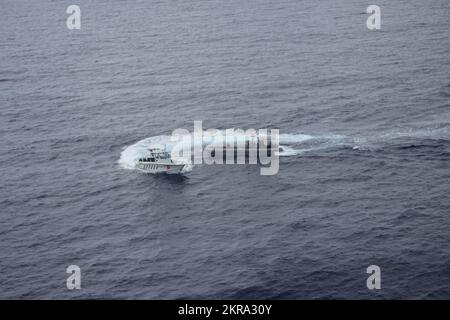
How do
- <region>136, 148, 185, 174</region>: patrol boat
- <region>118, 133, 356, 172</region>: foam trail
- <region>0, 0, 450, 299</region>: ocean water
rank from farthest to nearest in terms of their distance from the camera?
<region>118, 133, 356, 172</region>: foam trail
<region>136, 148, 185, 174</region>: patrol boat
<region>0, 0, 450, 299</region>: ocean water

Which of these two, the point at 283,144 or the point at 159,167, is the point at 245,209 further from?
the point at 283,144

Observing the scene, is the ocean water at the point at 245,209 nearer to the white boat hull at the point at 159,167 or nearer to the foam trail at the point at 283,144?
the foam trail at the point at 283,144

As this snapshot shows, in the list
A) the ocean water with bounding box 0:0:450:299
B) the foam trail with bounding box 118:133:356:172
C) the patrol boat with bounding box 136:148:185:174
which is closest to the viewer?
the ocean water with bounding box 0:0:450:299

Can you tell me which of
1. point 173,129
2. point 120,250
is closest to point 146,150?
point 173,129

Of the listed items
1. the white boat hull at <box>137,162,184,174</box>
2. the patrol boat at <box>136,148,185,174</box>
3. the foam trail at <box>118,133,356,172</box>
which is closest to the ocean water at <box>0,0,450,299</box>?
the foam trail at <box>118,133,356,172</box>

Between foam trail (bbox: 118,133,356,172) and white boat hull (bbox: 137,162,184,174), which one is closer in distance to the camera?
white boat hull (bbox: 137,162,184,174)

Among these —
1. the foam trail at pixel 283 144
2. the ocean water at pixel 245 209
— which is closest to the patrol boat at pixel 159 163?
the ocean water at pixel 245 209

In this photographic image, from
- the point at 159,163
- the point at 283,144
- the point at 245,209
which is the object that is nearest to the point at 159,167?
the point at 159,163

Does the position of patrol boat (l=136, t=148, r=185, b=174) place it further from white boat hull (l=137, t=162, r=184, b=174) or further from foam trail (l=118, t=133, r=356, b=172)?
foam trail (l=118, t=133, r=356, b=172)
